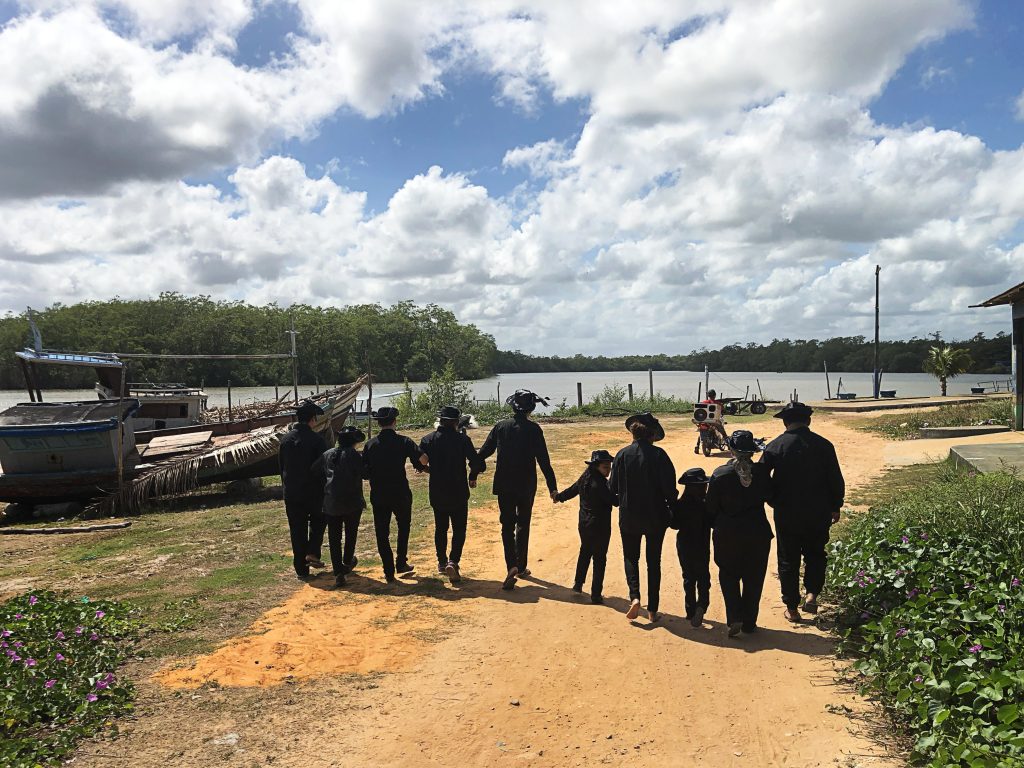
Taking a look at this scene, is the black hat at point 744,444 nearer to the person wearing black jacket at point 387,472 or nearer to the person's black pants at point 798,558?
the person's black pants at point 798,558

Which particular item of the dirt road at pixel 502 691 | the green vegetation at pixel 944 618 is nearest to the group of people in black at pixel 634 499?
the dirt road at pixel 502 691

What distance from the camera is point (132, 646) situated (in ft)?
17.3

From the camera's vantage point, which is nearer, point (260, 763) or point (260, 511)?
point (260, 763)

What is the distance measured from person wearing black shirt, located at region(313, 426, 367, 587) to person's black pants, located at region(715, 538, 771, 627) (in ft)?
11.6

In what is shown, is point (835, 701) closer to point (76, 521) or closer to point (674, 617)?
point (674, 617)

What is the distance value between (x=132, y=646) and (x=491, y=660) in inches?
111

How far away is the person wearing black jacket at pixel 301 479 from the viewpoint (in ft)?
23.3

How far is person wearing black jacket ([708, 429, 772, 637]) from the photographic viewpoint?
5.20 meters

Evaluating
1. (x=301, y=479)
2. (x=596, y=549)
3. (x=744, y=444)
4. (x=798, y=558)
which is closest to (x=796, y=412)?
(x=744, y=444)

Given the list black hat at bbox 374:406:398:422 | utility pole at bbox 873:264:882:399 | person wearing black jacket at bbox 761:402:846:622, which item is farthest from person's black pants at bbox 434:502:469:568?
utility pole at bbox 873:264:882:399

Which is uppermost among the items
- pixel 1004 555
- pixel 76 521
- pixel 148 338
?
pixel 148 338

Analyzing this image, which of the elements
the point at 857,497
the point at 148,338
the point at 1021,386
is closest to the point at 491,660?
the point at 857,497

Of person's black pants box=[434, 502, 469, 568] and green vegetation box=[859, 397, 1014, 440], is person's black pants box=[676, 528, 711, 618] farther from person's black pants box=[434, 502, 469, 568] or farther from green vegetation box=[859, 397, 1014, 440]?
green vegetation box=[859, 397, 1014, 440]

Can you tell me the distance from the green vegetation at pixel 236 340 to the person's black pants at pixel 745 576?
4781cm
